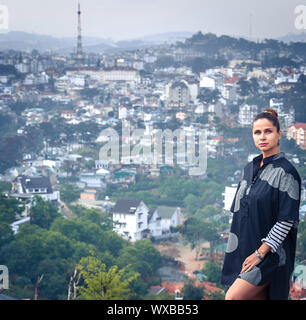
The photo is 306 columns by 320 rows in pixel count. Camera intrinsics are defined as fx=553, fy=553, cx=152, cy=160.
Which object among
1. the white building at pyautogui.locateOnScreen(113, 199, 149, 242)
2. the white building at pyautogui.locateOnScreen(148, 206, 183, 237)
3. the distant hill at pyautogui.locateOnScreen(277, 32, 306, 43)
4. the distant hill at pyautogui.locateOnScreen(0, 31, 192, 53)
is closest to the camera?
the white building at pyautogui.locateOnScreen(113, 199, 149, 242)

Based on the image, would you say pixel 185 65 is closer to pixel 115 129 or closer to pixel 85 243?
pixel 115 129

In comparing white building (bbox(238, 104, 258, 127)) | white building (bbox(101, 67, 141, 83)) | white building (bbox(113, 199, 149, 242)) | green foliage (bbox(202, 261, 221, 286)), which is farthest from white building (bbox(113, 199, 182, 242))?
white building (bbox(101, 67, 141, 83))

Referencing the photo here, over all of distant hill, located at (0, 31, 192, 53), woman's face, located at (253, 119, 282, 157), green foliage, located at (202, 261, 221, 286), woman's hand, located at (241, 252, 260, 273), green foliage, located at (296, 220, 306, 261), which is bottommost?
green foliage, located at (202, 261, 221, 286)

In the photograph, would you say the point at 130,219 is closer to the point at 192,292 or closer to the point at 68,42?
the point at 192,292

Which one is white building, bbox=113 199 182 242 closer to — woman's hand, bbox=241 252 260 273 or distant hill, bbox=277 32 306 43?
woman's hand, bbox=241 252 260 273

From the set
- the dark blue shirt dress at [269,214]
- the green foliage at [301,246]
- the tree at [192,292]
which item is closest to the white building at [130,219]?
the green foliage at [301,246]
